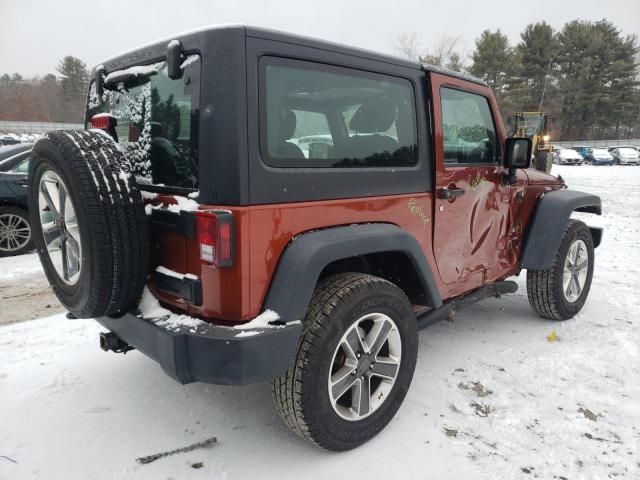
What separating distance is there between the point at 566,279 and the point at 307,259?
9.87ft

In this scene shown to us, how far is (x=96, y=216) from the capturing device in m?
1.90

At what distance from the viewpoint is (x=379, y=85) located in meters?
2.49

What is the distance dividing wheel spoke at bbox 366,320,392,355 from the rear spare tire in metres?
1.14

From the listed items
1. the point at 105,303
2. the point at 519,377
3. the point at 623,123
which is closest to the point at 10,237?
the point at 105,303

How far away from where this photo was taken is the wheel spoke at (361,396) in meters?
2.32

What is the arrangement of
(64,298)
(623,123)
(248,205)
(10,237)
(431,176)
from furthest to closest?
(623,123) → (10,237) → (431,176) → (64,298) → (248,205)

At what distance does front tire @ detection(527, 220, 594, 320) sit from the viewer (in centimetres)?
378

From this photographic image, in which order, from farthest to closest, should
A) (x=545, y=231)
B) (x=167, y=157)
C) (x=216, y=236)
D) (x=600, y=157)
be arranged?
(x=600, y=157) → (x=545, y=231) → (x=167, y=157) → (x=216, y=236)

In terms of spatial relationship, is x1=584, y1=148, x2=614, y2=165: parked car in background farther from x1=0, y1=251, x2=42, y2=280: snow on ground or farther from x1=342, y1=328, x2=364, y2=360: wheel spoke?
x1=342, y1=328, x2=364, y2=360: wheel spoke

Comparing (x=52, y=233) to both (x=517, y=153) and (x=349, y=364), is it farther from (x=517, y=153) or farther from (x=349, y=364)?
(x=517, y=153)

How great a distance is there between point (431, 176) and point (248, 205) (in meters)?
Result: 1.31

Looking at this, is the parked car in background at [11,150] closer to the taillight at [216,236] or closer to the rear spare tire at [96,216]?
the rear spare tire at [96,216]

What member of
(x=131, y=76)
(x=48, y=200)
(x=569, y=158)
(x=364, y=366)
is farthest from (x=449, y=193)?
(x=569, y=158)

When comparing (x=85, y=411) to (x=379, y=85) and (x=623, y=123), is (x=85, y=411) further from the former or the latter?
(x=623, y=123)
